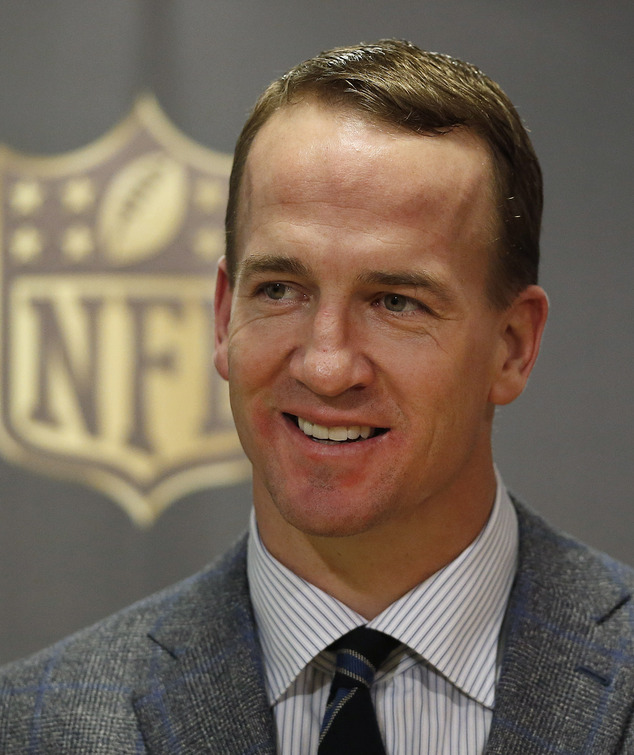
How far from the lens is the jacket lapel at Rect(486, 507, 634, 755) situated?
1.28 metres

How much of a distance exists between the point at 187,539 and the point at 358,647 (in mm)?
1272

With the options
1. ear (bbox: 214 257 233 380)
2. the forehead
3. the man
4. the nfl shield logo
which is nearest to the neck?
the man

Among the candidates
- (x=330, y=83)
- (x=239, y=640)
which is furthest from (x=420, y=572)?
(x=330, y=83)

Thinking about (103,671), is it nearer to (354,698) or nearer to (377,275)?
(354,698)

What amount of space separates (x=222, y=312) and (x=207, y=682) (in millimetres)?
534

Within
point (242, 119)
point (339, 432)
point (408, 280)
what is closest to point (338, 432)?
point (339, 432)

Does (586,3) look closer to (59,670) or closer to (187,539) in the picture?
(187,539)

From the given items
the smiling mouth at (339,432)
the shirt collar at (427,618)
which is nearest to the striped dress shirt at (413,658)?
the shirt collar at (427,618)

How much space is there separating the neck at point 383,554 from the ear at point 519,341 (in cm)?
15

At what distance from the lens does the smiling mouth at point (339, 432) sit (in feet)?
4.28

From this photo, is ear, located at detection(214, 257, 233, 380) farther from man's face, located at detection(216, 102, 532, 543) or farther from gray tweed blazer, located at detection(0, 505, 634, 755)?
gray tweed blazer, located at detection(0, 505, 634, 755)

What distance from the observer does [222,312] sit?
60.2 inches

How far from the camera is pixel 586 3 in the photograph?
2.62m

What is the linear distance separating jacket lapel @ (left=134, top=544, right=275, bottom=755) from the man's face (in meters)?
0.21
